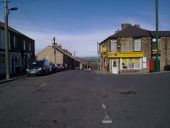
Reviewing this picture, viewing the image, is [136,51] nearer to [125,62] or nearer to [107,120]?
[125,62]

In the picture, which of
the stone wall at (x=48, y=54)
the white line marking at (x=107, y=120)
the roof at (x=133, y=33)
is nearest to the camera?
the white line marking at (x=107, y=120)

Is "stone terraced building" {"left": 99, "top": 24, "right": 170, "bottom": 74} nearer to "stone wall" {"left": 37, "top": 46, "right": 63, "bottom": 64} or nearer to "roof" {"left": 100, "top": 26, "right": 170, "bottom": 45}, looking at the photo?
"roof" {"left": 100, "top": 26, "right": 170, "bottom": 45}

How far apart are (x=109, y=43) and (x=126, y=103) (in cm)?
4334

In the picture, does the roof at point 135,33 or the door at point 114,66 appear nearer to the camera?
the roof at point 135,33

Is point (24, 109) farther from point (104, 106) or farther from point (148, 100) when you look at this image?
point (148, 100)

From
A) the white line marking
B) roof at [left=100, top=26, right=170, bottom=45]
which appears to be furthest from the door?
the white line marking

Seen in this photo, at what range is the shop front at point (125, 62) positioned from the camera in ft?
170

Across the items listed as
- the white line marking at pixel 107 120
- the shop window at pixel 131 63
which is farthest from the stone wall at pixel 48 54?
the white line marking at pixel 107 120

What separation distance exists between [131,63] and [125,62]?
106 cm

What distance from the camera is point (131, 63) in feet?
172

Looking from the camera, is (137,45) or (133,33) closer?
(137,45)

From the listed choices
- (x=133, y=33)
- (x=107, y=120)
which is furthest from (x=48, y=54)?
(x=107, y=120)

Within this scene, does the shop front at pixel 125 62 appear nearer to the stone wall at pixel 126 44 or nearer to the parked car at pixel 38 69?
the stone wall at pixel 126 44

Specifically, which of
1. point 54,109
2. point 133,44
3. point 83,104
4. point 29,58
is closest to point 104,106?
point 83,104
